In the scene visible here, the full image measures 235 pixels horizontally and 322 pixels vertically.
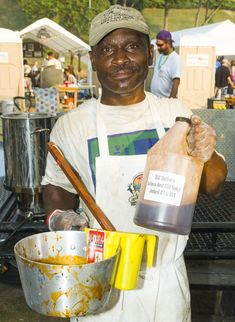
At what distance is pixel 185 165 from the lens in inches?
54.1

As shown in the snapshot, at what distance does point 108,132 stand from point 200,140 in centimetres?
43

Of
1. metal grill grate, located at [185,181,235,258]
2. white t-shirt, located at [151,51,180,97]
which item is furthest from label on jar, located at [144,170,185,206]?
white t-shirt, located at [151,51,180,97]

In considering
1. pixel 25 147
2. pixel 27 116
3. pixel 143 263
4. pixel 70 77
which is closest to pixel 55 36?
pixel 70 77

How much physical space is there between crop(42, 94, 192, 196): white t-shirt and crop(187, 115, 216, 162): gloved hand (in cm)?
29

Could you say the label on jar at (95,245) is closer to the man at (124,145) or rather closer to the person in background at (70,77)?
the man at (124,145)

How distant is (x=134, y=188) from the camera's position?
163 cm

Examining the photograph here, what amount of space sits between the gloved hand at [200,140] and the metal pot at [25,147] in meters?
2.56

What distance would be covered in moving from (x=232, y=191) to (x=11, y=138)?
2.29 metres

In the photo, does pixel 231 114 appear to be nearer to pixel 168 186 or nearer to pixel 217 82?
pixel 168 186

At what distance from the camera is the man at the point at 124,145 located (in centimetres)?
164

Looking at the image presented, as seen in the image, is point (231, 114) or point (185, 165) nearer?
point (185, 165)

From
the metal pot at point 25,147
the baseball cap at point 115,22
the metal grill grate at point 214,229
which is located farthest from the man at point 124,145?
the metal pot at point 25,147

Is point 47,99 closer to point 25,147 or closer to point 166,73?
point 166,73

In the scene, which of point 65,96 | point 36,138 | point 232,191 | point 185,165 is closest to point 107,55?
point 185,165
